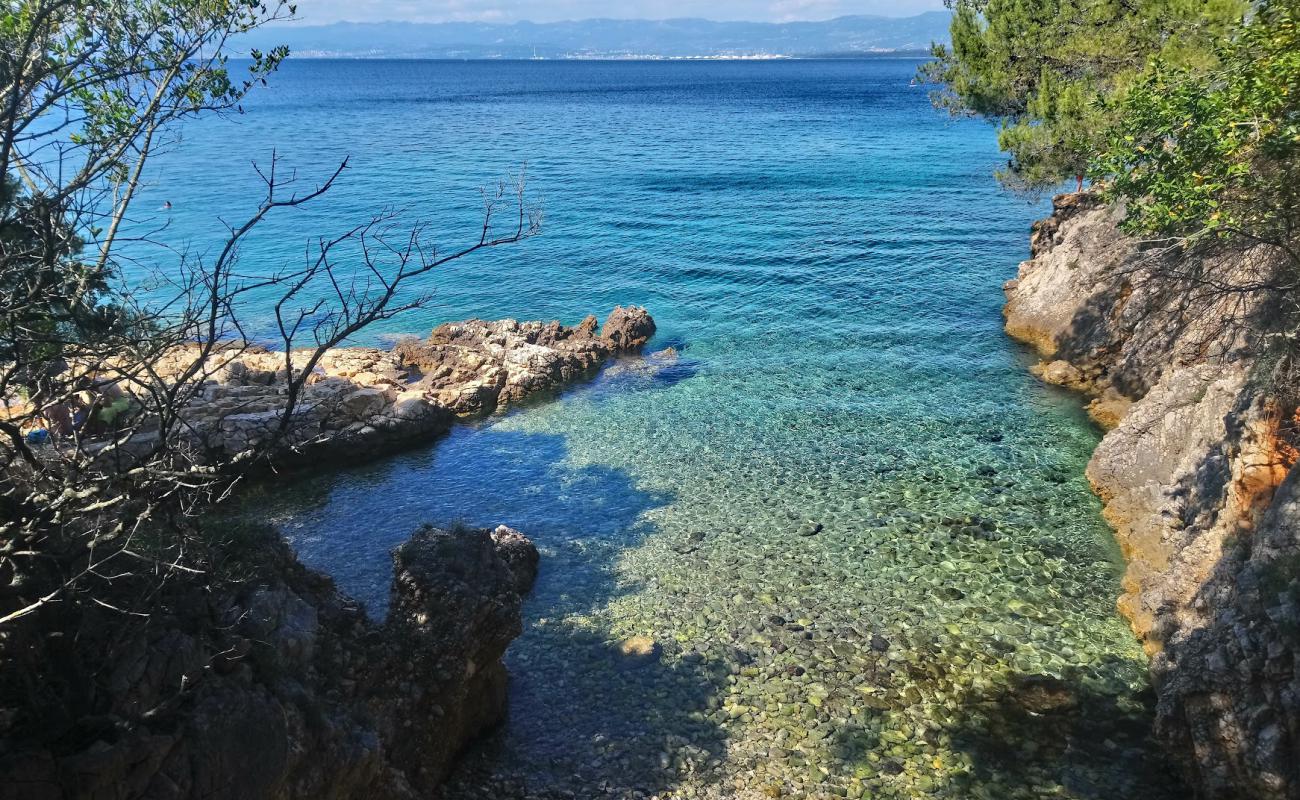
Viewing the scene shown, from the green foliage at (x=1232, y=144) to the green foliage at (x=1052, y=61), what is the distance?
902cm

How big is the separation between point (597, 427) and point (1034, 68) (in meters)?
20.4

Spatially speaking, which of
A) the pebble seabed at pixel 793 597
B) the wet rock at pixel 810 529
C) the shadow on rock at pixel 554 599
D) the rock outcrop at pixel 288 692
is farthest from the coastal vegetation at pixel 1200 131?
the rock outcrop at pixel 288 692

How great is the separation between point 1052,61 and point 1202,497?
18987mm

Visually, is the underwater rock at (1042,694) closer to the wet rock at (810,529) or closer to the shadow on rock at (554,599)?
the shadow on rock at (554,599)

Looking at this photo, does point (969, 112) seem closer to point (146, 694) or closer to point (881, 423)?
point (881, 423)

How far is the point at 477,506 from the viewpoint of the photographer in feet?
67.7

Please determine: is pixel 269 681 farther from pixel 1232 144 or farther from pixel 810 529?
pixel 1232 144

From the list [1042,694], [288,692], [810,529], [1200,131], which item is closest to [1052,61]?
[1200,131]

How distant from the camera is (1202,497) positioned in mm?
15797

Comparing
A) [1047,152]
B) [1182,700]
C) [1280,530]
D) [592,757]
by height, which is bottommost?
[592,757]

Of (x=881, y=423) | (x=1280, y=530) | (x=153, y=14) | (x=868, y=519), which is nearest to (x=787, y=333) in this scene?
(x=881, y=423)

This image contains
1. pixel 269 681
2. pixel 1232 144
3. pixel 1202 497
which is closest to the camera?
pixel 269 681

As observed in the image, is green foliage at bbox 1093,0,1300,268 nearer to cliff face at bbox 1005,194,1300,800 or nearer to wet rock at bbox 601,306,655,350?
cliff face at bbox 1005,194,1300,800

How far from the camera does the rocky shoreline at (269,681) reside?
287 inches
